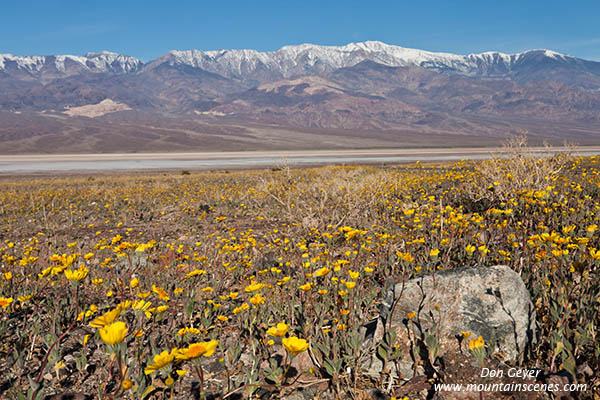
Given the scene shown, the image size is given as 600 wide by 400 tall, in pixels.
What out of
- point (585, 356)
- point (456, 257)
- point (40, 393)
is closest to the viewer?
point (40, 393)

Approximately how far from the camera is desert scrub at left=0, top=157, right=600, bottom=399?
242 cm

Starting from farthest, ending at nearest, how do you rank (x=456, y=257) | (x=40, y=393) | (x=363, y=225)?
(x=363, y=225) → (x=456, y=257) → (x=40, y=393)

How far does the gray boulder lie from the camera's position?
249cm

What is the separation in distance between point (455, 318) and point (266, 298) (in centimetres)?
194

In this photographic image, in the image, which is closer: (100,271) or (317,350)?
(317,350)

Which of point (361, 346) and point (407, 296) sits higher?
point (407, 296)

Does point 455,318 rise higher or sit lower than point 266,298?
higher

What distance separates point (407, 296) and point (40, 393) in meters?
2.50

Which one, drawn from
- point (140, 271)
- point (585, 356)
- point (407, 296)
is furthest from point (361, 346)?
point (140, 271)

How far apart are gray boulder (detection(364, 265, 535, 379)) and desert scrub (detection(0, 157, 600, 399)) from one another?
113mm

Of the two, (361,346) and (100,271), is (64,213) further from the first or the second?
(361,346)

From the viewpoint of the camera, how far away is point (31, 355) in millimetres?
2965

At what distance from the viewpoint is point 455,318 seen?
103 inches

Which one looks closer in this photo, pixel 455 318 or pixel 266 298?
pixel 455 318
